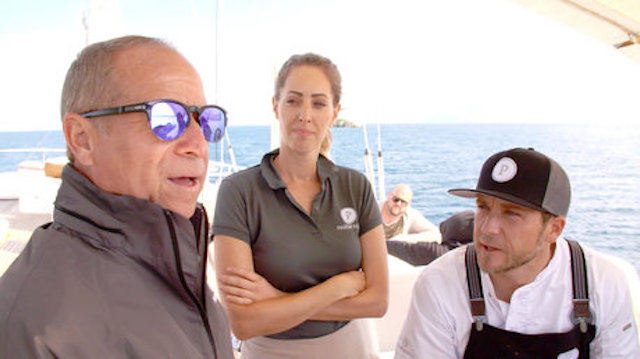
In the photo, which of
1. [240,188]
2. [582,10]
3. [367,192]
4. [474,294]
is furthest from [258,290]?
[582,10]

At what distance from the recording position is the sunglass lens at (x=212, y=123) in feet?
2.81

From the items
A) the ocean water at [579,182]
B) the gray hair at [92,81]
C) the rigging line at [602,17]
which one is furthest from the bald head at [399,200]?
the gray hair at [92,81]

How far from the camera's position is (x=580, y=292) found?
58.1 inches

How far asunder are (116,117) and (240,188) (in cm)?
83

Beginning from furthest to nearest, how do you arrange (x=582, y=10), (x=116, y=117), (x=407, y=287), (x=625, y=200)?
1. (x=625, y=200)
2. (x=407, y=287)
3. (x=582, y=10)
4. (x=116, y=117)

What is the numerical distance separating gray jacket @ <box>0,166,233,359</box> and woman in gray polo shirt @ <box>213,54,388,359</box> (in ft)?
1.86

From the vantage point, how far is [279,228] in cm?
148

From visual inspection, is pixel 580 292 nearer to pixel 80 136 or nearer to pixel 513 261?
pixel 513 261

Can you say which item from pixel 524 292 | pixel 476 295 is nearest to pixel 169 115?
pixel 476 295

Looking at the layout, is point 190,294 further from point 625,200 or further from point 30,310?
point 625,200

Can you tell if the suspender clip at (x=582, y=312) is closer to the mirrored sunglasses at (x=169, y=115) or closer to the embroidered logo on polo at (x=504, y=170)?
the embroidered logo on polo at (x=504, y=170)

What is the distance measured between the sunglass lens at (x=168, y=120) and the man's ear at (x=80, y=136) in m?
0.10

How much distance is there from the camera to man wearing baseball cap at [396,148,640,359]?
147cm

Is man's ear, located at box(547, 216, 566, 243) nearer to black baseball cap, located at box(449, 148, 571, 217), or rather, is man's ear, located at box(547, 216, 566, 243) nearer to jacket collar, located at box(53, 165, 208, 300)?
black baseball cap, located at box(449, 148, 571, 217)
